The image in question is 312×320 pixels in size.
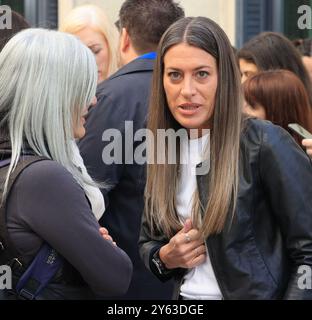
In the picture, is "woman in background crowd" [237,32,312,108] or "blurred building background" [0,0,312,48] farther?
"blurred building background" [0,0,312,48]

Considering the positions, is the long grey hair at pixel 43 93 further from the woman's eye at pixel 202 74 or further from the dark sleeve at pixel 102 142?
the dark sleeve at pixel 102 142

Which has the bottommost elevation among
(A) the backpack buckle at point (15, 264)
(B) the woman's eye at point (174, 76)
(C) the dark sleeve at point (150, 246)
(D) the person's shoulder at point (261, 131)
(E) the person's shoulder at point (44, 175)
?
(C) the dark sleeve at point (150, 246)

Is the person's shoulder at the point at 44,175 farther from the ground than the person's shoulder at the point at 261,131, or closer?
closer

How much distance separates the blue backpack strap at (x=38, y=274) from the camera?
2617 millimetres

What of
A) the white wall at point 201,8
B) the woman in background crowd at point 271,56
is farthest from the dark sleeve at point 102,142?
the white wall at point 201,8

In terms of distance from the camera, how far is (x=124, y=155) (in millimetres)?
3955

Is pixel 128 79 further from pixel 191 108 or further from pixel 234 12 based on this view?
pixel 234 12

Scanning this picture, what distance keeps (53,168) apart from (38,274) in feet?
1.04

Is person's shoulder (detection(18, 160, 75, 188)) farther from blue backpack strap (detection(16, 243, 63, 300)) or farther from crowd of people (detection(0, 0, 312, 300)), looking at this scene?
blue backpack strap (detection(16, 243, 63, 300))

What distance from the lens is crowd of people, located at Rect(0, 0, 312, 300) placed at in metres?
2.62

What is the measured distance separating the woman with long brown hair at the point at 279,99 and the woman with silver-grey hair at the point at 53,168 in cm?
138

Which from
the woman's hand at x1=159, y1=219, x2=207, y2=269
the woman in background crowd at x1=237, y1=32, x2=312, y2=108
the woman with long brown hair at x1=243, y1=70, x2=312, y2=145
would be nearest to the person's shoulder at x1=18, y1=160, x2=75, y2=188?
the woman's hand at x1=159, y1=219, x2=207, y2=269

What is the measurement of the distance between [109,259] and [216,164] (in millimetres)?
480

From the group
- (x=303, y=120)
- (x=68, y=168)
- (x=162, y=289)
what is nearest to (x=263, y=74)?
(x=303, y=120)
